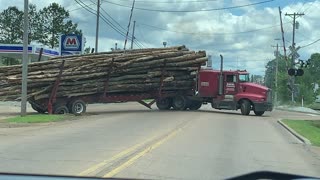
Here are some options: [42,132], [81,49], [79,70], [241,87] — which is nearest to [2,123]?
[42,132]

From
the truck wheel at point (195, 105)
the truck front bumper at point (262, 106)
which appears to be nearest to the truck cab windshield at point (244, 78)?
the truck front bumper at point (262, 106)

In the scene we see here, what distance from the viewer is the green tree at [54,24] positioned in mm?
86688

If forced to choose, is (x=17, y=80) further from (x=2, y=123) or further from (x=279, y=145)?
(x=279, y=145)

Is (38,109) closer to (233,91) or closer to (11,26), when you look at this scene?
(233,91)

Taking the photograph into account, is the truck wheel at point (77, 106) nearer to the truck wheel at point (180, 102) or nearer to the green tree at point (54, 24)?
the truck wheel at point (180, 102)

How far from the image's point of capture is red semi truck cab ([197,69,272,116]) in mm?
33781

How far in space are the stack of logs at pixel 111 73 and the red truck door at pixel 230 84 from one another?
2072mm

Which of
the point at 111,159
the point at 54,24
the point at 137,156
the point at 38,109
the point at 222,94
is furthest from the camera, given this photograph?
the point at 54,24

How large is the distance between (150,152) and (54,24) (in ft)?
252

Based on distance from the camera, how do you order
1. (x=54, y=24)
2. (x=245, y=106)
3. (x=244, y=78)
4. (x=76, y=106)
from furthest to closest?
(x=54, y=24) < (x=244, y=78) < (x=245, y=106) < (x=76, y=106)

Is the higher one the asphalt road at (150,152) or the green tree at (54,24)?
the green tree at (54,24)

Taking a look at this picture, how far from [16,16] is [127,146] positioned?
3175 inches

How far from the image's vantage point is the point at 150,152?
1303 cm

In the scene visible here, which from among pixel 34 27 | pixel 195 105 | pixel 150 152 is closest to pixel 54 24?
pixel 34 27
